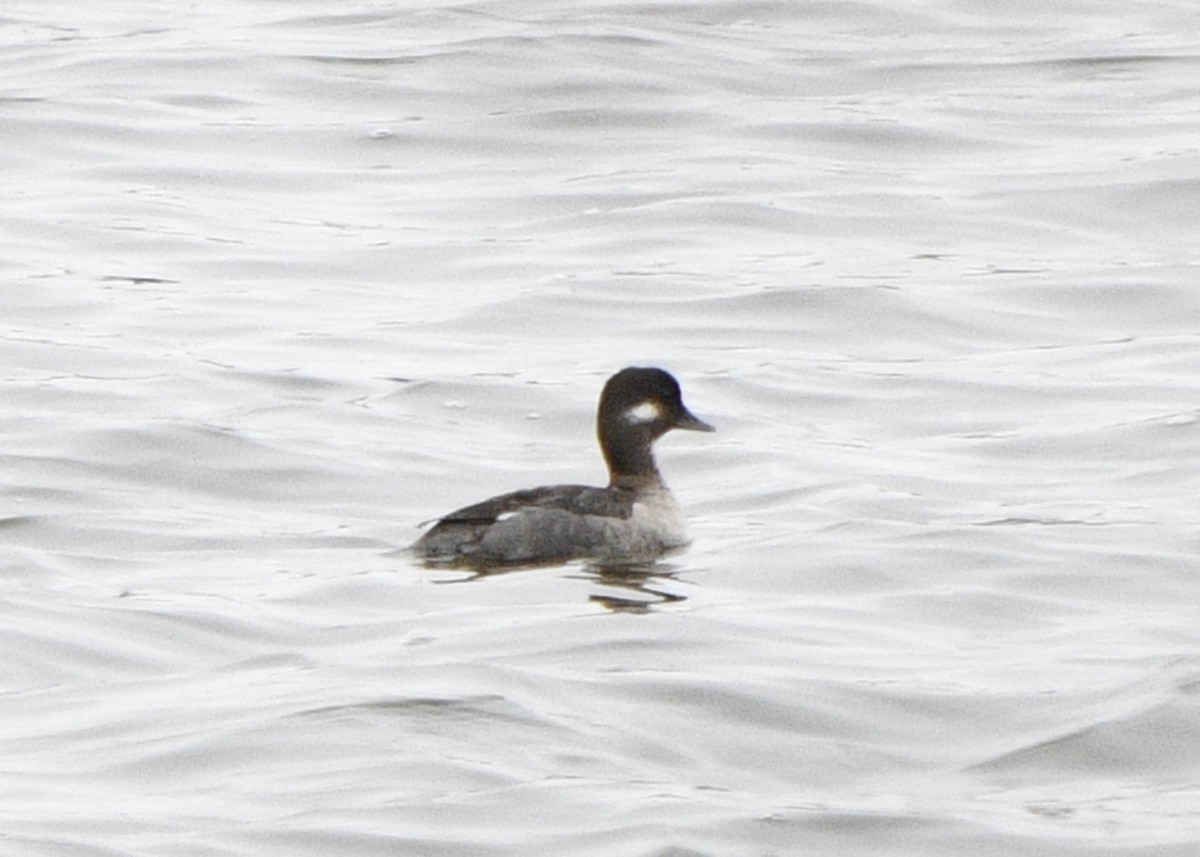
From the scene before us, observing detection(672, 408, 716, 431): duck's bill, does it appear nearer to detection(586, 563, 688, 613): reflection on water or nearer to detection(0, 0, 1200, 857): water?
detection(0, 0, 1200, 857): water

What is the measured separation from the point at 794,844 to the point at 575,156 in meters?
13.2

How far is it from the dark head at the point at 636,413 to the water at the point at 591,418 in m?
0.38

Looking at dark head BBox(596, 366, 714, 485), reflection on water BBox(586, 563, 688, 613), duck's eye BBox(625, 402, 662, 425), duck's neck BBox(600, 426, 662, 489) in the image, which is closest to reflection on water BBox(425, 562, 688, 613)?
reflection on water BBox(586, 563, 688, 613)

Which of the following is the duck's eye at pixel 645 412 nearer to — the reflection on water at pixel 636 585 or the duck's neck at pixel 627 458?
the duck's neck at pixel 627 458

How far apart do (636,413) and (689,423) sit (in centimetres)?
25

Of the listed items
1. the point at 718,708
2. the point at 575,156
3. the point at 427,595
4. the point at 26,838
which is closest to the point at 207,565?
the point at 427,595

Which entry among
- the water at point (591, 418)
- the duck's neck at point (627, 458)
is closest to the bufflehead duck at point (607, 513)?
the duck's neck at point (627, 458)

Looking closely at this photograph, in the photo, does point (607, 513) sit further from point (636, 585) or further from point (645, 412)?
point (645, 412)

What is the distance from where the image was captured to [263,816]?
830 centimetres

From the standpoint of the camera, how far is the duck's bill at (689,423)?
12.9 m

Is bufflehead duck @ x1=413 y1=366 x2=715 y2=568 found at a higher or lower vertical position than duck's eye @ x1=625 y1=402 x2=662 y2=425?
lower

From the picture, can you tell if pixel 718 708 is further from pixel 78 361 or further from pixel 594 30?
pixel 594 30

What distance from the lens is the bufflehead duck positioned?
11609mm

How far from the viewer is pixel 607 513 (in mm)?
12031
